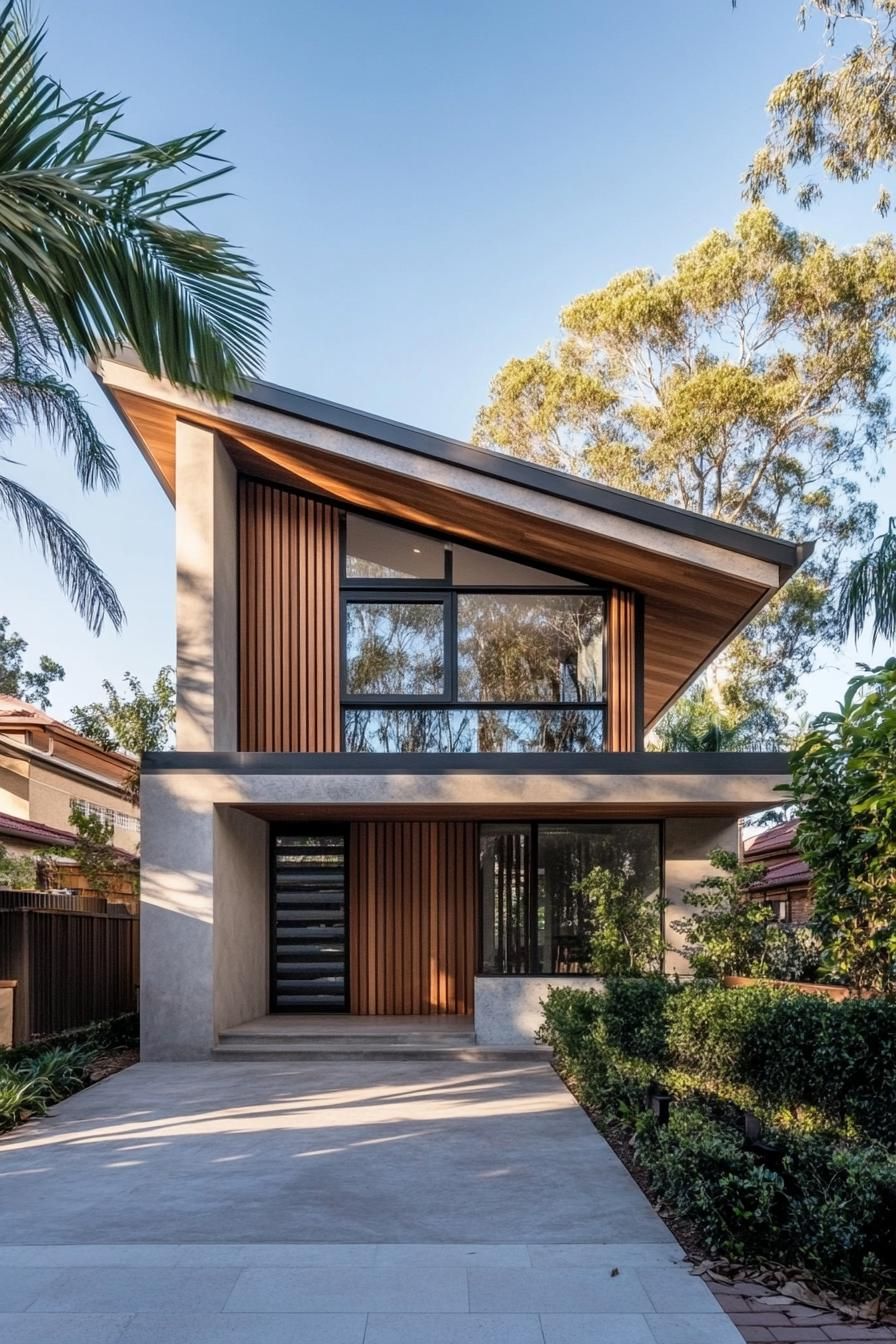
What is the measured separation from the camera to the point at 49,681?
45.0 metres

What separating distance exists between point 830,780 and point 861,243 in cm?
2199

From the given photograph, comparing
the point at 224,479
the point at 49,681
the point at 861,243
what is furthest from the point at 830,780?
the point at 49,681

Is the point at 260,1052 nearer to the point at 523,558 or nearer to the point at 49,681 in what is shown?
the point at 523,558

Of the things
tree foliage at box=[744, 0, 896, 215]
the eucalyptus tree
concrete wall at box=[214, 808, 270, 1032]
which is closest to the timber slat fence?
concrete wall at box=[214, 808, 270, 1032]

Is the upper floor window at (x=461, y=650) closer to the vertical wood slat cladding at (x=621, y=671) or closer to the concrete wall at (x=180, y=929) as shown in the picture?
the vertical wood slat cladding at (x=621, y=671)

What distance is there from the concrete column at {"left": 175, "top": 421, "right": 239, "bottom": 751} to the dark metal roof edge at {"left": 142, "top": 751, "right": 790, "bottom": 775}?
1.28 feet

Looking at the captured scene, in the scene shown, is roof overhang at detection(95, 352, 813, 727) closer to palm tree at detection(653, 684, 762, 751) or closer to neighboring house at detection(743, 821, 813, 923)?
neighboring house at detection(743, 821, 813, 923)

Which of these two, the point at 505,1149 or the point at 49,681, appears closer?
the point at 505,1149

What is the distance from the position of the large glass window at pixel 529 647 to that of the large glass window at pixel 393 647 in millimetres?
312

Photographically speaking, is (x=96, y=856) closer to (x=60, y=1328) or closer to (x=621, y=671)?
(x=621, y=671)

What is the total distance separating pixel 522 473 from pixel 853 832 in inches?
216

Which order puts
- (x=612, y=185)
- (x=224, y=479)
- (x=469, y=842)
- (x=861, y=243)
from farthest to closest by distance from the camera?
A: (x=861, y=243)
(x=612, y=185)
(x=469, y=842)
(x=224, y=479)

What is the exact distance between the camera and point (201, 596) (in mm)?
11766

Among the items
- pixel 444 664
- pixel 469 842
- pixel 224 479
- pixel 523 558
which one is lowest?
pixel 469 842
